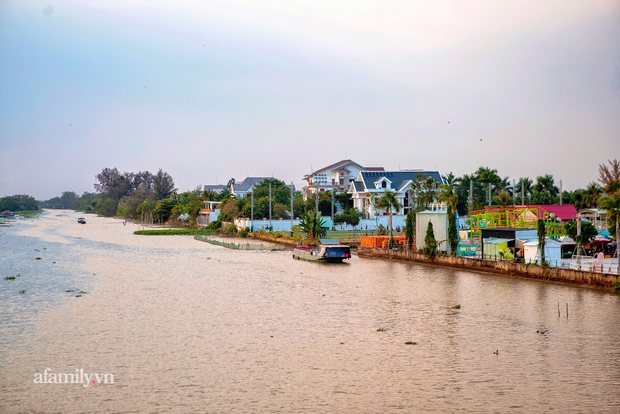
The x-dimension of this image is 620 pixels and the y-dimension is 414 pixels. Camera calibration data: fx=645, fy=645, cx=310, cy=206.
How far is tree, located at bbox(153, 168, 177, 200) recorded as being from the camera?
170 m

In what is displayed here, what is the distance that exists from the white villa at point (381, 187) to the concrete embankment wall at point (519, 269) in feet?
128

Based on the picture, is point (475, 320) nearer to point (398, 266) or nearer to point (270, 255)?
point (398, 266)

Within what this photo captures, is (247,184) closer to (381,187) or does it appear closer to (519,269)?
(381,187)

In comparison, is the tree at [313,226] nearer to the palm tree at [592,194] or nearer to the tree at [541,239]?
the palm tree at [592,194]

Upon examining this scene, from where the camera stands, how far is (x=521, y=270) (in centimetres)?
3662

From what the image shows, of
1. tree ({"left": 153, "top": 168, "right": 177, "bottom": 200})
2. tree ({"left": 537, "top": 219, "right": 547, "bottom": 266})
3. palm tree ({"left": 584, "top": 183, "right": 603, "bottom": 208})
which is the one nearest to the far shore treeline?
palm tree ({"left": 584, "top": 183, "right": 603, "bottom": 208})

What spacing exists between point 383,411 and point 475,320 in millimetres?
12159

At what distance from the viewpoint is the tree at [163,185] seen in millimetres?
169875

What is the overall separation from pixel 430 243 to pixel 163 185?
134m

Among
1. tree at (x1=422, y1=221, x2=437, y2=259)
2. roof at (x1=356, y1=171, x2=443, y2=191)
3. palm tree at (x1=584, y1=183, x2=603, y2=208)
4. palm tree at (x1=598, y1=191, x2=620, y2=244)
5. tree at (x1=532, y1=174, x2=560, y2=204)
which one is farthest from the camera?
roof at (x1=356, y1=171, x2=443, y2=191)

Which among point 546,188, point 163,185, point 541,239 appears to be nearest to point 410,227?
point 541,239

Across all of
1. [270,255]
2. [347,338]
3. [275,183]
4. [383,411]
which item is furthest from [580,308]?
[275,183]

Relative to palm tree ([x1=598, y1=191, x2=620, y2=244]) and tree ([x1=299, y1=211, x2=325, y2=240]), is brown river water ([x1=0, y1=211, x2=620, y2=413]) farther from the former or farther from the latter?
tree ([x1=299, y1=211, x2=325, y2=240])

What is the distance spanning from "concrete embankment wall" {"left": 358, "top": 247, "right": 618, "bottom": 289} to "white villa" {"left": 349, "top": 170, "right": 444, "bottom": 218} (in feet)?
128
